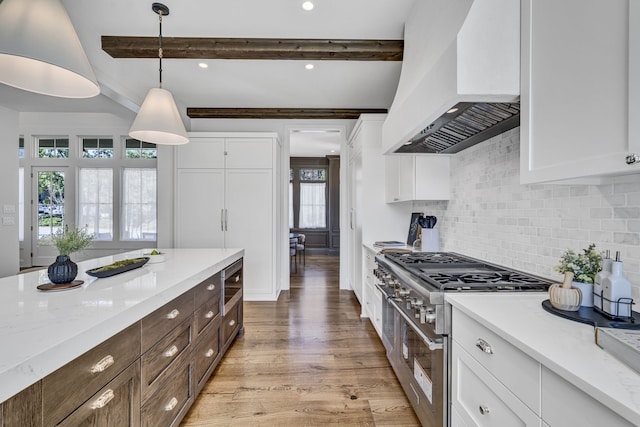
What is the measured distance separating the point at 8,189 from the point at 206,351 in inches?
170

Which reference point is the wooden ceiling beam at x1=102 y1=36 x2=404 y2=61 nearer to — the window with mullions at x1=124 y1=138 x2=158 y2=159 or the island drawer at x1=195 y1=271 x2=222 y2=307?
the island drawer at x1=195 y1=271 x2=222 y2=307

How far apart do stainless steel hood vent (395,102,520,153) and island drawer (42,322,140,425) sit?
1763mm

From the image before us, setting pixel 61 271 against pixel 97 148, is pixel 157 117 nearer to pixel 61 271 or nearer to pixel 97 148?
pixel 61 271

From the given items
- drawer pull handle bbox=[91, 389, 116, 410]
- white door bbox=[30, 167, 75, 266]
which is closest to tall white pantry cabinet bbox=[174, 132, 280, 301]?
drawer pull handle bbox=[91, 389, 116, 410]

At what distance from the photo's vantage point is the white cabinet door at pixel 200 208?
164 inches

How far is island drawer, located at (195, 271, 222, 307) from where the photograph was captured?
188 cm

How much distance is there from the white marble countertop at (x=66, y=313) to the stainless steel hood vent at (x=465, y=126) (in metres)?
1.70

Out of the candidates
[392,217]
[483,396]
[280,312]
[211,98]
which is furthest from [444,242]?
[211,98]

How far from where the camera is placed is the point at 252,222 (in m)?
4.19

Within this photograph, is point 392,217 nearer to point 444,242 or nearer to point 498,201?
point 444,242

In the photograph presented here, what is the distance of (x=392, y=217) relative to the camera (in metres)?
3.58

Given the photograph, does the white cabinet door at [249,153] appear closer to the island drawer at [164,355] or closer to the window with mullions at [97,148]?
the island drawer at [164,355]

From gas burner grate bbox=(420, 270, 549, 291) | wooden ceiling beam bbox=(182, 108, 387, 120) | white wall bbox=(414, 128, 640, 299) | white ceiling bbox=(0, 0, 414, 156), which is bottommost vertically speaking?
gas burner grate bbox=(420, 270, 549, 291)

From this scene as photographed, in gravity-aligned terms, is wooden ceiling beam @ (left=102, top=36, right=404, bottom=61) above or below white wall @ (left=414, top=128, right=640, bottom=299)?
above
